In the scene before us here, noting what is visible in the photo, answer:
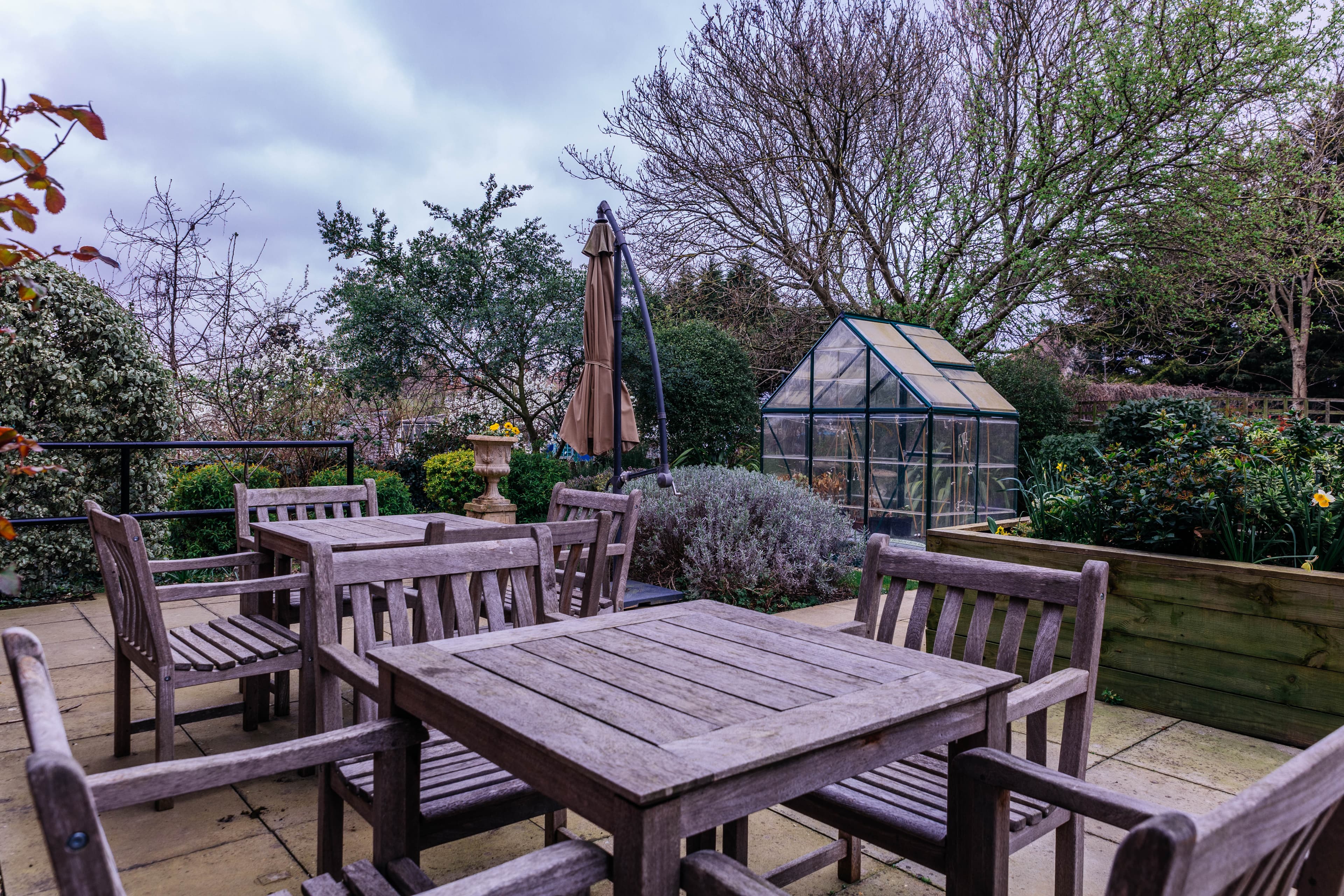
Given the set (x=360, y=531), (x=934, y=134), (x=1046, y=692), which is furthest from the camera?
(x=934, y=134)

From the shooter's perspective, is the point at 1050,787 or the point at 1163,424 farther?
the point at 1163,424

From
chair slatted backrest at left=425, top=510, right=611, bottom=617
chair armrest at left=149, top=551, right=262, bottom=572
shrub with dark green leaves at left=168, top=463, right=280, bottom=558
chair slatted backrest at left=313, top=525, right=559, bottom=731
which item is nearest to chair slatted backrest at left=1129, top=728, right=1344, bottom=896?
chair slatted backrest at left=313, top=525, right=559, bottom=731

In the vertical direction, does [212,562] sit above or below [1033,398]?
below

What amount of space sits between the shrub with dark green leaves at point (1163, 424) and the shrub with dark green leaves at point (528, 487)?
18.3ft

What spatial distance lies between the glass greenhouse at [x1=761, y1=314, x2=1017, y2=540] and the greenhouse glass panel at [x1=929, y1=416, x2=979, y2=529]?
0.04ft

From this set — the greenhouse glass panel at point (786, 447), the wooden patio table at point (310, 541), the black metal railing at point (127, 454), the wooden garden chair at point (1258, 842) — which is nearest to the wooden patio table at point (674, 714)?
the wooden garden chair at point (1258, 842)

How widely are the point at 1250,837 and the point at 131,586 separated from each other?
2.78 metres

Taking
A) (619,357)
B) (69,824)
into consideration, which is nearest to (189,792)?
(69,824)

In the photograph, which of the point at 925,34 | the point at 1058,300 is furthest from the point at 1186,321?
the point at 925,34

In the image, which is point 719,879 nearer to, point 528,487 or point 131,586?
point 131,586

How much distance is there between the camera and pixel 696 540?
513 cm

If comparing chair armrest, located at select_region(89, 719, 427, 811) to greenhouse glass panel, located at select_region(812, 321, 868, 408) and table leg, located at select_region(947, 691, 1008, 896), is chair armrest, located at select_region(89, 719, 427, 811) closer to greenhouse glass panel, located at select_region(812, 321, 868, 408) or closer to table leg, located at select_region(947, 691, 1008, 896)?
table leg, located at select_region(947, 691, 1008, 896)

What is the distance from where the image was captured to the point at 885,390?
732cm

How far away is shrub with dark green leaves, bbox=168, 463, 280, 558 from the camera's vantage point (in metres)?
6.32
